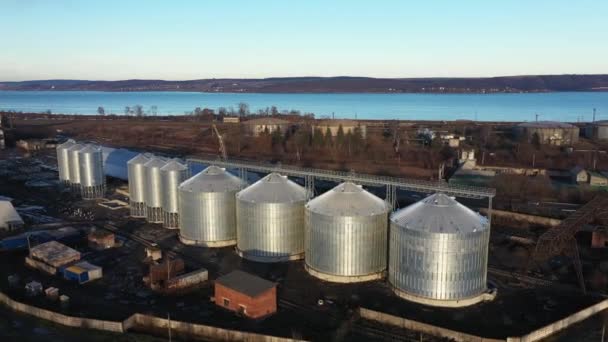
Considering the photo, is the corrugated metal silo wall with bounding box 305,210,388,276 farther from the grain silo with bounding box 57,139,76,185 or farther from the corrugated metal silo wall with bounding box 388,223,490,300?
the grain silo with bounding box 57,139,76,185

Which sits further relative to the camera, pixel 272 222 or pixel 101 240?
Answer: pixel 101 240

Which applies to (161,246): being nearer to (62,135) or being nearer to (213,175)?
(213,175)

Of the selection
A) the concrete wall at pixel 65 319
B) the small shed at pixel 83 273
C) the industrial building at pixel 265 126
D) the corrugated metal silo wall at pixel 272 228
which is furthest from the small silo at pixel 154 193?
the industrial building at pixel 265 126

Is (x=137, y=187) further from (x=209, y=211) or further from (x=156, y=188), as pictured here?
(x=209, y=211)

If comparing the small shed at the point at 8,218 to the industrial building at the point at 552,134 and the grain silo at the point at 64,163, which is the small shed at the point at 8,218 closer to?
the grain silo at the point at 64,163

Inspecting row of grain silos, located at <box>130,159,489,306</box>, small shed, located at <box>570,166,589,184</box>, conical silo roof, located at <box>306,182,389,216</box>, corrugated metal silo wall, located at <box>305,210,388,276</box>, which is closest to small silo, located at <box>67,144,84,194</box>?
row of grain silos, located at <box>130,159,489,306</box>

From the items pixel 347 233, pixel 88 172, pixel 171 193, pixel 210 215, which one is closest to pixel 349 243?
pixel 347 233
